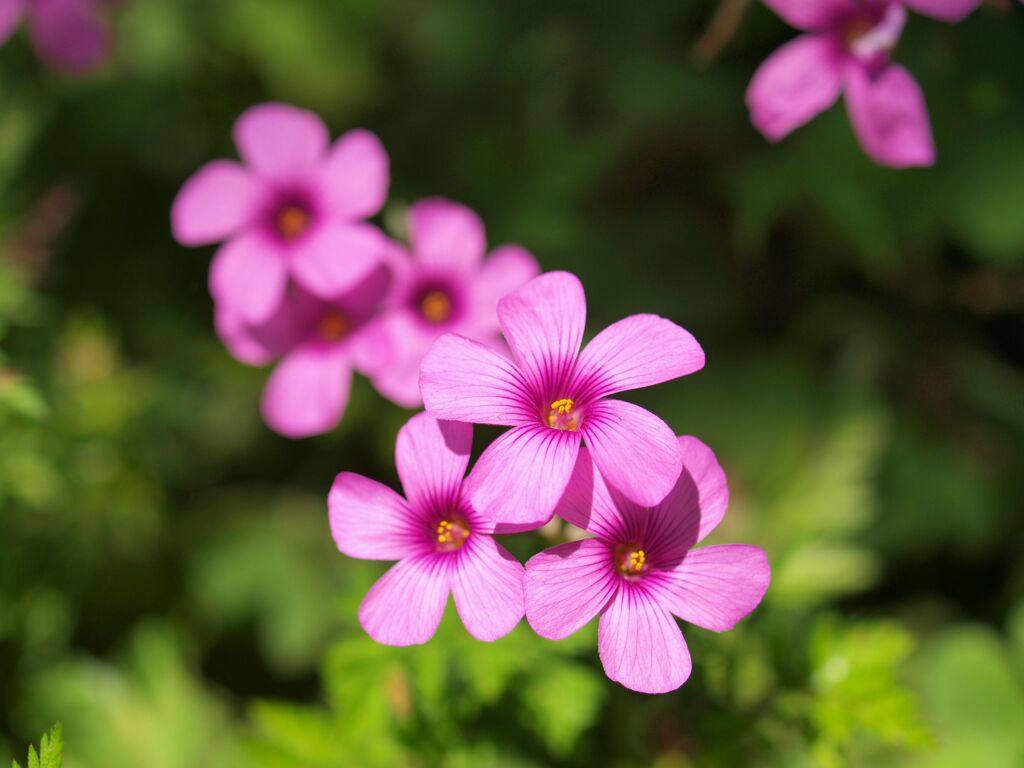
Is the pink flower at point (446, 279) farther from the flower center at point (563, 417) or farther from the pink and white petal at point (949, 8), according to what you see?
the pink and white petal at point (949, 8)

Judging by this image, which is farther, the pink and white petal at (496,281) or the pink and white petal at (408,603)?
the pink and white petal at (496,281)

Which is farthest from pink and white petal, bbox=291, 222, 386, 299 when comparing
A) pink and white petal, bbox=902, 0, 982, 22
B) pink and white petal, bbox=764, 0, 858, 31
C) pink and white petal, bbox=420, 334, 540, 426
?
pink and white petal, bbox=902, 0, 982, 22

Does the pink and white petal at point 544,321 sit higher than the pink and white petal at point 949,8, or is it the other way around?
the pink and white petal at point 949,8

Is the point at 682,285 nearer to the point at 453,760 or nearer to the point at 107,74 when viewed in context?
the point at 453,760

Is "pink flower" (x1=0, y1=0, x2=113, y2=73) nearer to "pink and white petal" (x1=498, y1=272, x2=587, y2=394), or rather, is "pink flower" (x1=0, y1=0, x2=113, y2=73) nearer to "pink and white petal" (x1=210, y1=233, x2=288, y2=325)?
"pink and white petal" (x1=210, y1=233, x2=288, y2=325)

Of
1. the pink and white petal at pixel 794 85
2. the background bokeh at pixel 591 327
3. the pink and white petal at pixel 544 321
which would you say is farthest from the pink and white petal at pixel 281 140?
the pink and white petal at pixel 794 85

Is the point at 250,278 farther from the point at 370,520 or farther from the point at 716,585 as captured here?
the point at 716,585

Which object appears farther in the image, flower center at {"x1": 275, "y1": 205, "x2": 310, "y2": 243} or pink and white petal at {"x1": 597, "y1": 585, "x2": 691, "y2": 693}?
flower center at {"x1": 275, "y1": 205, "x2": 310, "y2": 243}
